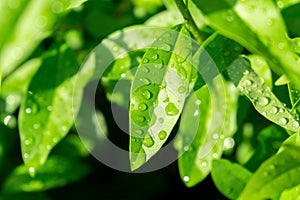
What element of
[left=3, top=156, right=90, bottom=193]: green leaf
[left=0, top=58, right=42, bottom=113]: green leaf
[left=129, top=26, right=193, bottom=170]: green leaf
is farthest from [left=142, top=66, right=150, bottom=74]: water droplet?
→ [left=3, top=156, right=90, bottom=193]: green leaf

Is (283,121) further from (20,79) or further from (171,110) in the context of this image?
(20,79)

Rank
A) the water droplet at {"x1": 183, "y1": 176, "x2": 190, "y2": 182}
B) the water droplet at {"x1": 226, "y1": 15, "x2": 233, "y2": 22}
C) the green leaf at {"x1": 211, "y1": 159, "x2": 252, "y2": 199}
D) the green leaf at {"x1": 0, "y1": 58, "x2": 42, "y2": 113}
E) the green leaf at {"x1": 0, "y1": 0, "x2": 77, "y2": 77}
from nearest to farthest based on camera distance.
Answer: the green leaf at {"x1": 0, "y1": 0, "x2": 77, "y2": 77}
the water droplet at {"x1": 226, "y1": 15, "x2": 233, "y2": 22}
the green leaf at {"x1": 211, "y1": 159, "x2": 252, "y2": 199}
the water droplet at {"x1": 183, "y1": 176, "x2": 190, "y2": 182}
the green leaf at {"x1": 0, "y1": 58, "x2": 42, "y2": 113}

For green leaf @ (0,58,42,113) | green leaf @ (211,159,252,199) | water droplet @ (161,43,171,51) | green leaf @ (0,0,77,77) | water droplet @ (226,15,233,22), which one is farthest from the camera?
green leaf @ (0,58,42,113)

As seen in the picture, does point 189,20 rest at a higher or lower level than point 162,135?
higher

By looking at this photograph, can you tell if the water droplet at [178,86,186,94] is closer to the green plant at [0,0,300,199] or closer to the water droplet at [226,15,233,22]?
the green plant at [0,0,300,199]

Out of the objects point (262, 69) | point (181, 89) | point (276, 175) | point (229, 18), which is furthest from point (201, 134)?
point (229, 18)

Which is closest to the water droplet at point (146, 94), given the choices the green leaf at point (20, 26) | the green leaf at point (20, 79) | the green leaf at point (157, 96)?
the green leaf at point (157, 96)
